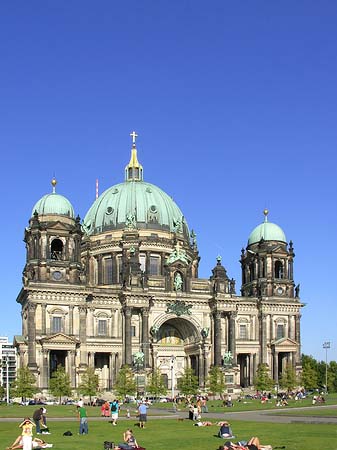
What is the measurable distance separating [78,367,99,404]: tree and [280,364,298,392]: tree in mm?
29947

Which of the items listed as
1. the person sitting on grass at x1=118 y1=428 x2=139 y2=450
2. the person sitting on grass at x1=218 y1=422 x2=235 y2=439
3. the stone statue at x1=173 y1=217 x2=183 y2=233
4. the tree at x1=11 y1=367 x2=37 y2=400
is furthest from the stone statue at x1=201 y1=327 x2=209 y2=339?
the person sitting on grass at x1=118 y1=428 x2=139 y2=450

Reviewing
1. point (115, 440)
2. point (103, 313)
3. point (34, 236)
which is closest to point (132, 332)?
point (103, 313)

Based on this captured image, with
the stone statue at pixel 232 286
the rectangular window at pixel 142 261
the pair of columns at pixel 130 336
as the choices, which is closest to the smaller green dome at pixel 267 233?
the stone statue at pixel 232 286

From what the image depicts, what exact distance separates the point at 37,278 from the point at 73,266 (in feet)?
18.2

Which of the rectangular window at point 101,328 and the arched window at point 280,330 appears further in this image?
the arched window at point 280,330

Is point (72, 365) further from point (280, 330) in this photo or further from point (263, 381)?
point (280, 330)

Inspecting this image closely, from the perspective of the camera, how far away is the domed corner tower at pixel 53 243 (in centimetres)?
10994

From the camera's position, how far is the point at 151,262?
126125mm

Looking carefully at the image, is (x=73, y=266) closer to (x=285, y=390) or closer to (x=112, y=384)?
(x=112, y=384)

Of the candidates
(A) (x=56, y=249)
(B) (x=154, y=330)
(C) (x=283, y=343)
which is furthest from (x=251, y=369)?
(A) (x=56, y=249)

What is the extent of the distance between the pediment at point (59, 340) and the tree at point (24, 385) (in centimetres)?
552

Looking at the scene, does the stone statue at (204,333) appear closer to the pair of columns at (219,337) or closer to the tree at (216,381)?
the pair of columns at (219,337)

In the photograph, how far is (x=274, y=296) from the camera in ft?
414

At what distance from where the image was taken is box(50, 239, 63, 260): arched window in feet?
372
